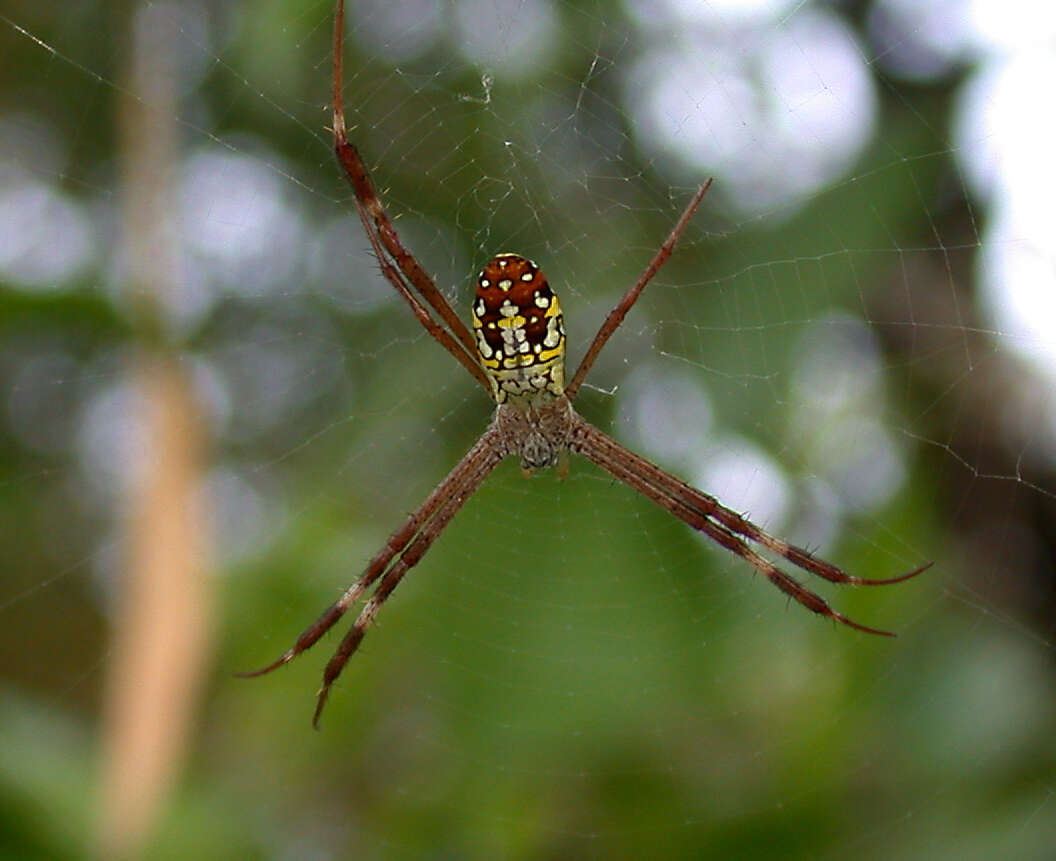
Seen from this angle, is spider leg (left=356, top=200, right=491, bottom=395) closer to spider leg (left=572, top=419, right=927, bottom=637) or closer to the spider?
the spider

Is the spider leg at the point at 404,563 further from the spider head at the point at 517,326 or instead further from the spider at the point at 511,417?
the spider head at the point at 517,326

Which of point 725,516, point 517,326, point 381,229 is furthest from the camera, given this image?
point 725,516

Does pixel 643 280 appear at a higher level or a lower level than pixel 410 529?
higher

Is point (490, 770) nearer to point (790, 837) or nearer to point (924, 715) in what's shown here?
point (790, 837)

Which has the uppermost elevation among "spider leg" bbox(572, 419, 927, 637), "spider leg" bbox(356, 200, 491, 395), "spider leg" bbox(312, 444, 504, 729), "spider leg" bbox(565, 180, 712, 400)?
"spider leg" bbox(565, 180, 712, 400)

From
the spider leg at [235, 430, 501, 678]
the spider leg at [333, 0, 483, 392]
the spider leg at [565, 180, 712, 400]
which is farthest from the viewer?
the spider leg at [235, 430, 501, 678]

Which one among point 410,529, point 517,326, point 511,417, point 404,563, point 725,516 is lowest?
point 404,563

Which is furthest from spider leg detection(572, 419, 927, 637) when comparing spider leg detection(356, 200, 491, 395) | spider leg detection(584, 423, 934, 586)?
spider leg detection(356, 200, 491, 395)

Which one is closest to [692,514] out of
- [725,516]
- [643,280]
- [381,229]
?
[725,516]

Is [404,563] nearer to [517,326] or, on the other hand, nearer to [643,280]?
[517,326]
